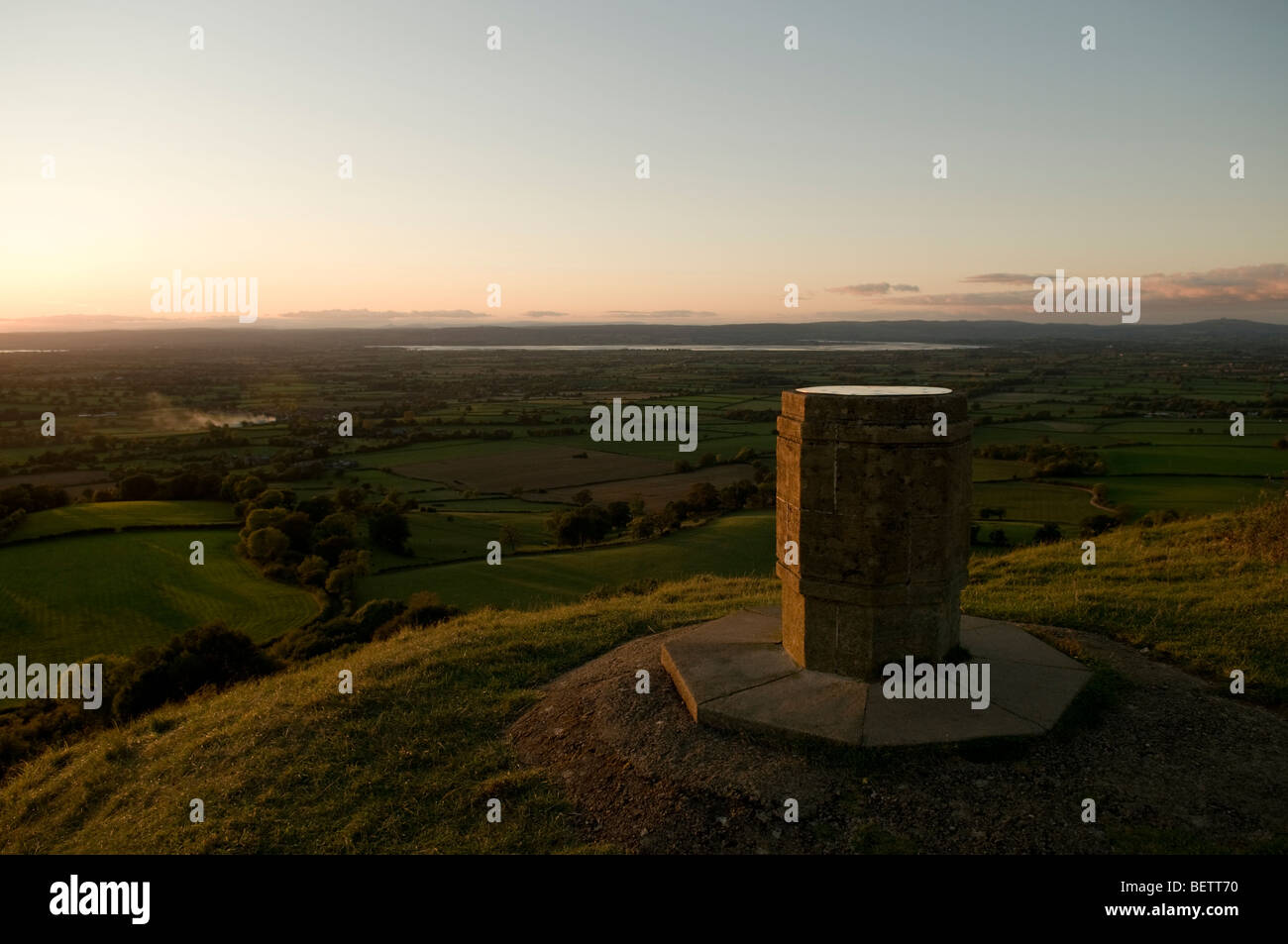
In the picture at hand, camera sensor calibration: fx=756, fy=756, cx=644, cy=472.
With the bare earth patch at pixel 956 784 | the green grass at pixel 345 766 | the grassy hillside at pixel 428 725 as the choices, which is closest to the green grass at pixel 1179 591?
the grassy hillside at pixel 428 725

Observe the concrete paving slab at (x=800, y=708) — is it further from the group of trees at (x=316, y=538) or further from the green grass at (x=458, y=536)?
the green grass at (x=458, y=536)

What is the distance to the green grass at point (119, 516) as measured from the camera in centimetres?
4041

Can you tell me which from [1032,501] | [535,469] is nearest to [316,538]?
[535,469]

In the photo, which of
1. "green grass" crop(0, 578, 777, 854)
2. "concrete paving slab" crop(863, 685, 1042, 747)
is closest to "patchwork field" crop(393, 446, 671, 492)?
"green grass" crop(0, 578, 777, 854)

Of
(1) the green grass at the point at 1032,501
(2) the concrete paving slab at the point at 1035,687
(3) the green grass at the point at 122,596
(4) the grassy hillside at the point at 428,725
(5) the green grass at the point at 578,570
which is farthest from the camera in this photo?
(1) the green grass at the point at 1032,501

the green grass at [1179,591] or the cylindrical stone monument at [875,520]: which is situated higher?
the cylindrical stone monument at [875,520]

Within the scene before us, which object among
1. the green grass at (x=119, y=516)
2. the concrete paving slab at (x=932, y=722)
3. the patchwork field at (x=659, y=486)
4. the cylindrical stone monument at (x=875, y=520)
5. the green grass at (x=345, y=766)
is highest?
the cylindrical stone monument at (x=875, y=520)

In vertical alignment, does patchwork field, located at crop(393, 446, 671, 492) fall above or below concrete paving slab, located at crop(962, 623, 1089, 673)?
below

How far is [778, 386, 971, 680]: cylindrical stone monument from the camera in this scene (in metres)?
7.13

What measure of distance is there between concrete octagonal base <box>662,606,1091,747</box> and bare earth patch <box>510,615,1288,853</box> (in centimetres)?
14

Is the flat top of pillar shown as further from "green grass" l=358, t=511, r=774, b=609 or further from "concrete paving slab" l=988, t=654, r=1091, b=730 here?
"green grass" l=358, t=511, r=774, b=609

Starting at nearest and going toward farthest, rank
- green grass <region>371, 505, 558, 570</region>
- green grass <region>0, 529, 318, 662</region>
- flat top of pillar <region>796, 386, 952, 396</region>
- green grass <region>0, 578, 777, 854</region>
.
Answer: green grass <region>0, 578, 777, 854</region> < flat top of pillar <region>796, 386, 952, 396</region> < green grass <region>0, 529, 318, 662</region> < green grass <region>371, 505, 558, 570</region>

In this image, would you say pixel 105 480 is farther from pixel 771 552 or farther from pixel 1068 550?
pixel 1068 550

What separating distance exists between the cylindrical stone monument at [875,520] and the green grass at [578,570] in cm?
1867
